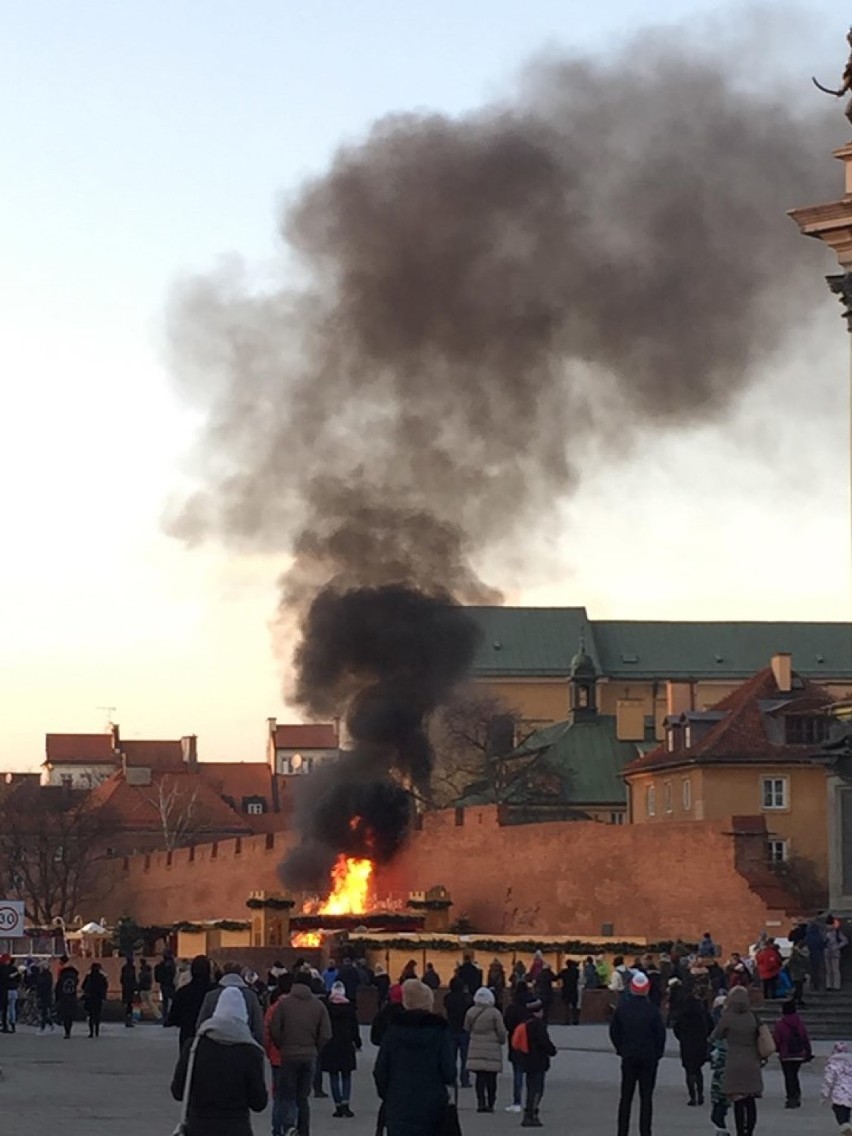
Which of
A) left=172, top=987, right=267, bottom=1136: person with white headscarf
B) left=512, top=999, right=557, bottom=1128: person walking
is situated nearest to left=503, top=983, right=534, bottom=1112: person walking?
left=512, top=999, right=557, bottom=1128: person walking

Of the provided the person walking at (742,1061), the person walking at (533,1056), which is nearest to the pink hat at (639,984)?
the person walking at (742,1061)

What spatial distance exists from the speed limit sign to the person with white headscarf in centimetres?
2027

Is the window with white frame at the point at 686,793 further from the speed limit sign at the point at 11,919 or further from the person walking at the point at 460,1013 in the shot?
the speed limit sign at the point at 11,919

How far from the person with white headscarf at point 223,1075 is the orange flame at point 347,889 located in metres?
58.7

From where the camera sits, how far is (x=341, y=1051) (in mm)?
28656

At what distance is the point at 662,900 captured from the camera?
69938 mm

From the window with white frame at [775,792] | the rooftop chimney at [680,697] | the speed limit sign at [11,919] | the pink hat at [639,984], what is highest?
the rooftop chimney at [680,697]

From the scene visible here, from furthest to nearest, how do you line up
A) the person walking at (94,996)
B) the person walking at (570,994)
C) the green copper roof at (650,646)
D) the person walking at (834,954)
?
the green copper roof at (650,646) → the person walking at (570,994) → the person walking at (94,996) → the person walking at (834,954)

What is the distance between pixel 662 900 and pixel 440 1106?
5414 centimetres

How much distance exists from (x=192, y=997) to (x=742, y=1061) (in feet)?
15.7

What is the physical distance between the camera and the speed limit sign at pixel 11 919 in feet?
116

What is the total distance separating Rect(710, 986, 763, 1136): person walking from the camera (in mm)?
23578

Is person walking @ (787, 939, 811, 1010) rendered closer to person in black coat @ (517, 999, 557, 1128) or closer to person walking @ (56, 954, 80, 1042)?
person in black coat @ (517, 999, 557, 1128)

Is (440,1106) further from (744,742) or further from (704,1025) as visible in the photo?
(744,742)
